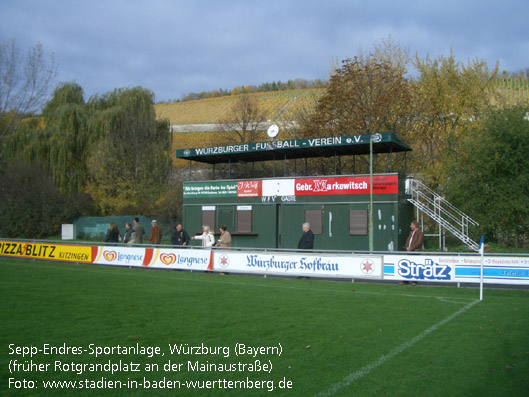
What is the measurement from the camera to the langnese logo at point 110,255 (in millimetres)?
22938

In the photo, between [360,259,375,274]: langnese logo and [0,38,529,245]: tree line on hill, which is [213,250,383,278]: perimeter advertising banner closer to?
[360,259,375,274]: langnese logo

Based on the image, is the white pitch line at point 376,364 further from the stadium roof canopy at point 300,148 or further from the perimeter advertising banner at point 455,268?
the stadium roof canopy at point 300,148

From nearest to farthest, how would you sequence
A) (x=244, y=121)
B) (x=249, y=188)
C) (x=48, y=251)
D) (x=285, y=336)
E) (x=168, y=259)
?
(x=285, y=336) < (x=168, y=259) < (x=48, y=251) < (x=249, y=188) < (x=244, y=121)

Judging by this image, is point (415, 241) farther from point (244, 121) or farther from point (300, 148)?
point (244, 121)

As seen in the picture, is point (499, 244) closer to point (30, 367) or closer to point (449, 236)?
point (449, 236)

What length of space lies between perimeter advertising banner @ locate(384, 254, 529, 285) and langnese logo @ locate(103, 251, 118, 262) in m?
12.6

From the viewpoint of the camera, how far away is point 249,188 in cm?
2647

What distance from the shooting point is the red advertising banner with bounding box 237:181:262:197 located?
86.0 feet

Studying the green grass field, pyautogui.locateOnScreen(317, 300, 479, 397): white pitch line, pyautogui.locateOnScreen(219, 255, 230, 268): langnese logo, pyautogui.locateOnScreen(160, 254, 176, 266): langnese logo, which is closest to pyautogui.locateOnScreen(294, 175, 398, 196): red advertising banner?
pyautogui.locateOnScreen(219, 255, 230, 268): langnese logo

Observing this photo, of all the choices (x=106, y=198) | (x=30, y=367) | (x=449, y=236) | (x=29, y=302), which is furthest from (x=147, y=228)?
(x=30, y=367)

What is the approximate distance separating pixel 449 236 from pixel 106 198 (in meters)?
26.7

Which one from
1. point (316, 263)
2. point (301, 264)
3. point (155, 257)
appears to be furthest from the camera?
point (155, 257)

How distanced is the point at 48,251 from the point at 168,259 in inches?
303

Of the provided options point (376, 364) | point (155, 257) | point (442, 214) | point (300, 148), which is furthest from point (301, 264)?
point (442, 214)
